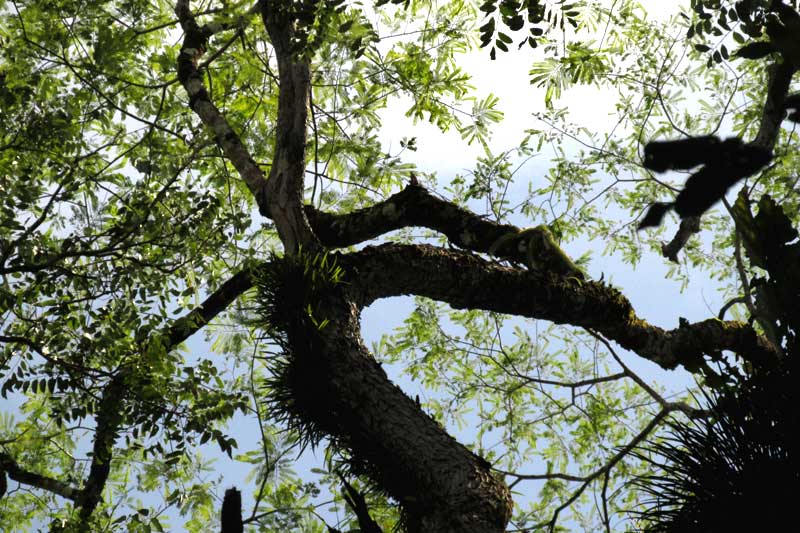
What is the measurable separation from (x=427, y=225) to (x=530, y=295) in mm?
739

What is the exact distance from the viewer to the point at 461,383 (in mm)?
7586

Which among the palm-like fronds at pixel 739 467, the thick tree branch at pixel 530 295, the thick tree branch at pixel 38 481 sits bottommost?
the palm-like fronds at pixel 739 467

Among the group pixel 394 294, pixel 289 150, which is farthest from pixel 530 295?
pixel 289 150

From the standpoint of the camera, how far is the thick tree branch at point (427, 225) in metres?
4.27

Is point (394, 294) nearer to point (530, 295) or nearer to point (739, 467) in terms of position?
point (530, 295)

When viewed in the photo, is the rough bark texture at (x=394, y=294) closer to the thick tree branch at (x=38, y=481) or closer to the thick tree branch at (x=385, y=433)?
the thick tree branch at (x=385, y=433)

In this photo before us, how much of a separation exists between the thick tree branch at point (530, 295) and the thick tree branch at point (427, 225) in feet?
1.03

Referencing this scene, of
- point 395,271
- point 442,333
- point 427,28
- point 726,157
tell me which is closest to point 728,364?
point 395,271

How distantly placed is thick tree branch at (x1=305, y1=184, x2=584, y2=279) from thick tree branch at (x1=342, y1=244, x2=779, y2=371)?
1.03 ft

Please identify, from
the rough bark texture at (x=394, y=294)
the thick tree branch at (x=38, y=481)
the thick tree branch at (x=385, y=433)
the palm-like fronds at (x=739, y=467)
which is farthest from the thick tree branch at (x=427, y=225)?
the thick tree branch at (x=38, y=481)

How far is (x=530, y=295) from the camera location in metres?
4.01

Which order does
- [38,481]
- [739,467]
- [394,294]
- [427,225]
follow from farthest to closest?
[38,481] < [427,225] < [394,294] < [739,467]

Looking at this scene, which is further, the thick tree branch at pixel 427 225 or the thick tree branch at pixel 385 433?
the thick tree branch at pixel 427 225

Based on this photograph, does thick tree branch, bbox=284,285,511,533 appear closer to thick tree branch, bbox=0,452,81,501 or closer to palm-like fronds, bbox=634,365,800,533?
palm-like fronds, bbox=634,365,800,533
